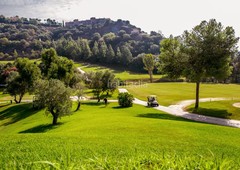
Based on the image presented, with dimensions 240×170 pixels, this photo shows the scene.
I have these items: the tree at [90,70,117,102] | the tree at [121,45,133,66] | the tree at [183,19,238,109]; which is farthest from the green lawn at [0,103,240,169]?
the tree at [121,45,133,66]

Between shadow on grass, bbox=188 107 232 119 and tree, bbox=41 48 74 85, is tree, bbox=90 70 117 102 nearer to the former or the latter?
tree, bbox=41 48 74 85

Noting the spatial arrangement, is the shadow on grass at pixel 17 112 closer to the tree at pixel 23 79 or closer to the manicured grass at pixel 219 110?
the tree at pixel 23 79

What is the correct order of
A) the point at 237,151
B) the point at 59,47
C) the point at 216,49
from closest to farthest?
the point at 237,151, the point at 216,49, the point at 59,47

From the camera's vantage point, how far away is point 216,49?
128ft

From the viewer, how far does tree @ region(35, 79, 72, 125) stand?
35.2 m

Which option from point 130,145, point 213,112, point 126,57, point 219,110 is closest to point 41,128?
point 130,145

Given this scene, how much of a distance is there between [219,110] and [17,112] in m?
36.2

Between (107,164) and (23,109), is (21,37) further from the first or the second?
(107,164)

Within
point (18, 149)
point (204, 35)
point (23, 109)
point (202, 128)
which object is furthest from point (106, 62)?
point (18, 149)

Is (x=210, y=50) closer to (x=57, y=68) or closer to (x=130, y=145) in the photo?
(x=130, y=145)

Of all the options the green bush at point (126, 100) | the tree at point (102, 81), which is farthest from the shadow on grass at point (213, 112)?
the tree at point (102, 81)

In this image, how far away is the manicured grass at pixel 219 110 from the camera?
37.1 metres

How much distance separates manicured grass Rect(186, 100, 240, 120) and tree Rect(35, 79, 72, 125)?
20016 mm

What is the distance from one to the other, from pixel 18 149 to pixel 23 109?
38.3 metres
